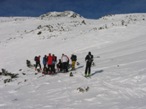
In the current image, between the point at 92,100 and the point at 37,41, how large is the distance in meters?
28.6

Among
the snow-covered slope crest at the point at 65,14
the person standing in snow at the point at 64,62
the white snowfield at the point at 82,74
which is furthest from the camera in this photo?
the snow-covered slope crest at the point at 65,14

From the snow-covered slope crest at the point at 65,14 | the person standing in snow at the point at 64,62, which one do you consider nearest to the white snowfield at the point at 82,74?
the person standing in snow at the point at 64,62

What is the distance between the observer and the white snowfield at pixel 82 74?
47.8 feet

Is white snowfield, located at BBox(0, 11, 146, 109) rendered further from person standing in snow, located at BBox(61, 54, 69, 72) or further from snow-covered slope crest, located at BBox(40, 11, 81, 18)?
snow-covered slope crest, located at BBox(40, 11, 81, 18)

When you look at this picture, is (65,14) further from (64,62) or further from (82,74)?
(82,74)

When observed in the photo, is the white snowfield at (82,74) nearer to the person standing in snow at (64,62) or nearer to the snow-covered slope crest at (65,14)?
the person standing in snow at (64,62)

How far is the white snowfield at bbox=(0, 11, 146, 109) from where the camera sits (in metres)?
14.6

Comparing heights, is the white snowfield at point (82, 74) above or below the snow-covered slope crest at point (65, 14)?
below

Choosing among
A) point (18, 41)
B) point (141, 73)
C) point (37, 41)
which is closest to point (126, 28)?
point (37, 41)

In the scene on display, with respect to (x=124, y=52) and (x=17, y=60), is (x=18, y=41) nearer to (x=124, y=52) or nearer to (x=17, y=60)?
(x=17, y=60)

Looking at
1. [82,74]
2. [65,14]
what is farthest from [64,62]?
[65,14]

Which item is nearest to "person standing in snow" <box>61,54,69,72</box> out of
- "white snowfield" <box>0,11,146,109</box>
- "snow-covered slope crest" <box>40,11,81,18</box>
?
"white snowfield" <box>0,11,146,109</box>

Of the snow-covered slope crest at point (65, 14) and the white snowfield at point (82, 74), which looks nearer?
the white snowfield at point (82, 74)

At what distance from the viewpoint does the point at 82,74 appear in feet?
70.7
